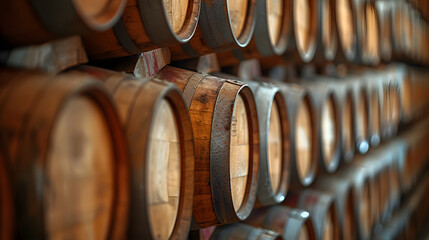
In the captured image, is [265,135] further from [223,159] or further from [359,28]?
[359,28]

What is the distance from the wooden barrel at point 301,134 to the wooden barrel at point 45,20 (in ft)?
4.78

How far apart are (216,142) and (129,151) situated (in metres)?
0.57

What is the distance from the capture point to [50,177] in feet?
2.73

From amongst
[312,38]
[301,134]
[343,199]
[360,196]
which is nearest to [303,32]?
[312,38]

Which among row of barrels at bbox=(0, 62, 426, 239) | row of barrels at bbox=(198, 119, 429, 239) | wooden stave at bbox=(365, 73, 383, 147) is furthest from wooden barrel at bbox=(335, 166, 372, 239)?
row of barrels at bbox=(0, 62, 426, 239)

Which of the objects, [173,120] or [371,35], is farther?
[371,35]

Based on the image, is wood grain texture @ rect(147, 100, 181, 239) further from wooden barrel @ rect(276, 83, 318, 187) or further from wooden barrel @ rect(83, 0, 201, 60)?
wooden barrel @ rect(276, 83, 318, 187)

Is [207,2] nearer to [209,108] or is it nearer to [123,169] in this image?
[209,108]

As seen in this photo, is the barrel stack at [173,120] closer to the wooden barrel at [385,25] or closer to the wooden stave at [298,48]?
the wooden stave at [298,48]

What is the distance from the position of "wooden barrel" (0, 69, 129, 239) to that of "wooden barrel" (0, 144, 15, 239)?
0.04 ft

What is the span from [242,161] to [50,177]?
3.53 ft

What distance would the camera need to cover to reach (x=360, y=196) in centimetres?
379

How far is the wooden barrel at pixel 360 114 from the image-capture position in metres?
3.74

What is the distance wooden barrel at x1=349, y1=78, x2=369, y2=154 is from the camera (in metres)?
3.74
